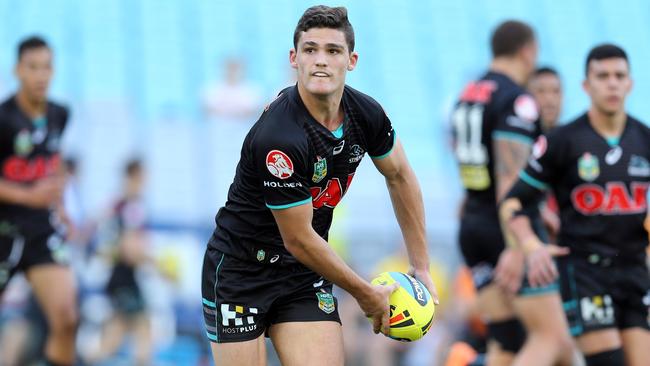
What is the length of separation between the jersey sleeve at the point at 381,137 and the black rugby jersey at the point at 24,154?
172 inches

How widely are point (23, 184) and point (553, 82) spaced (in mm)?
4498

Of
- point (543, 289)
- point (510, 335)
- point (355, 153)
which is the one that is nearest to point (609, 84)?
point (543, 289)

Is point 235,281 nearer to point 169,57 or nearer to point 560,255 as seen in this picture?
point 560,255

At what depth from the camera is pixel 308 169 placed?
5.32 metres

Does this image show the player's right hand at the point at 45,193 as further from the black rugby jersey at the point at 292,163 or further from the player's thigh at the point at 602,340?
the player's thigh at the point at 602,340

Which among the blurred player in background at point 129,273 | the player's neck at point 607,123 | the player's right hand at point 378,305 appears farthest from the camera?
the blurred player in background at point 129,273

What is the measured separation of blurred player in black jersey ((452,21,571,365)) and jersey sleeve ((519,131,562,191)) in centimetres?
48

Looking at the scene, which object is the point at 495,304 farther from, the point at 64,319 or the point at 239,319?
the point at 64,319

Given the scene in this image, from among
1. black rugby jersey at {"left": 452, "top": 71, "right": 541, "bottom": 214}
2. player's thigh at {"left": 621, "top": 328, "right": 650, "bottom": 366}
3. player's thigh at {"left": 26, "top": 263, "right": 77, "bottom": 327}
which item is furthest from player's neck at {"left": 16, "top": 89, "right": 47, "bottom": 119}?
player's thigh at {"left": 621, "top": 328, "right": 650, "bottom": 366}

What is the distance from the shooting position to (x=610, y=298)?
7070 mm

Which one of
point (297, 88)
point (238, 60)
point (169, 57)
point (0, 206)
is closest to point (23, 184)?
point (0, 206)

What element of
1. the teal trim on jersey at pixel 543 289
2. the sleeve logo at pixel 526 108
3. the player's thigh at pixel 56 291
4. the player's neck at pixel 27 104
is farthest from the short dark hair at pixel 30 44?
the teal trim on jersey at pixel 543 289

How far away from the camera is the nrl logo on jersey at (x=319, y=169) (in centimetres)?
536

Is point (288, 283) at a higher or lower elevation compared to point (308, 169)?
lower
